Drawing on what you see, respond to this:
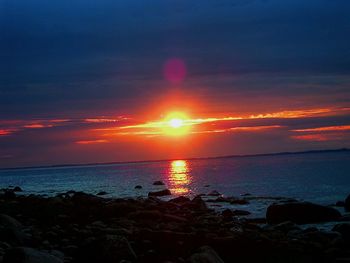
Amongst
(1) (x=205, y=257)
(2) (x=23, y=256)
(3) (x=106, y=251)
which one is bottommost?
(1) (x=205, y=257)

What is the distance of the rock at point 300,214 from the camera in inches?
1325

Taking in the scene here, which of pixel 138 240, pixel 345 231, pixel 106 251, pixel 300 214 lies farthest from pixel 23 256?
pixel 300 214

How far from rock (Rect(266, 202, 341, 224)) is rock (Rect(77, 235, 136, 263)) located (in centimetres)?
1963

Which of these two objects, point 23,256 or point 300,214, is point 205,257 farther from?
point 300,214

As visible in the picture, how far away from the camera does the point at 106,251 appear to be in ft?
51.9

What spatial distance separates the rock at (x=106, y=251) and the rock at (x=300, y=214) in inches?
773

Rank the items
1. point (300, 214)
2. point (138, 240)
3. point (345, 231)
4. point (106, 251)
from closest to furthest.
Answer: point (106, 251) → point (138, 240) → point (345, 231) → point (300, 214)

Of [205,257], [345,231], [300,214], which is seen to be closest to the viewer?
[205,257]

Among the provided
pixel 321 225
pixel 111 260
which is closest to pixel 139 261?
pixel 111 260

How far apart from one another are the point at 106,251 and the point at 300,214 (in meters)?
21.1

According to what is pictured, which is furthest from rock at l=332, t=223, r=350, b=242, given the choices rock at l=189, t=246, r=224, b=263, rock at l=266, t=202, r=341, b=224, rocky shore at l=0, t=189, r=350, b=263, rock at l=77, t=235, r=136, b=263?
rock at l=77, t=235, r=136, b=263

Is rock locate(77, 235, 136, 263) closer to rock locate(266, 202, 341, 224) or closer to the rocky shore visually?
the rocky shore

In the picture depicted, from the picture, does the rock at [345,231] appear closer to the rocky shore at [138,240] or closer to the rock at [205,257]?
the rocky shore at [138,240]

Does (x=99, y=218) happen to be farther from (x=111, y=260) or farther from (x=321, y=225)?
(x=321, y=225)
